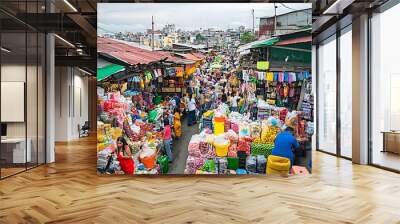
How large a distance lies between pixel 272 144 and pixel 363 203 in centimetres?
220

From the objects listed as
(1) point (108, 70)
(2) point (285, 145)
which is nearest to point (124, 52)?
(1) point (108, 70)

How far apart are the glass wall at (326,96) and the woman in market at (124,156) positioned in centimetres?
615

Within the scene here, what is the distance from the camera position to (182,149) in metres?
7.07

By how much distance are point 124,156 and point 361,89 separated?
210 inches

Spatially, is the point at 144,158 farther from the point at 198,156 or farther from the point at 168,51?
the point at 168,51

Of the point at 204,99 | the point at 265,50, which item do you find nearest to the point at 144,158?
the point at 204,99

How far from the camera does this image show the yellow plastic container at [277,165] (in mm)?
6934

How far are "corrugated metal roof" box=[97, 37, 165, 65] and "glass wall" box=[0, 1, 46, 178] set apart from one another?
166 cm

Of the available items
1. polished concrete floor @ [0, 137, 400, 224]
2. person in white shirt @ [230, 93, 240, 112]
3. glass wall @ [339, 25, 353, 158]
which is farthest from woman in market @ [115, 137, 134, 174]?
glass wall @ [339, 25, 353, 158]

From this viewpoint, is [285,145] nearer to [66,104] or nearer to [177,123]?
[177,123]

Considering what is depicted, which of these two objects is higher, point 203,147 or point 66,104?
point 66,104

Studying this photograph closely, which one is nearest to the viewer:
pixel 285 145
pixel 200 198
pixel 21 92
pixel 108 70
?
pixel 200 198

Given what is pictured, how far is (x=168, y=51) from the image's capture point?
23.3 feet

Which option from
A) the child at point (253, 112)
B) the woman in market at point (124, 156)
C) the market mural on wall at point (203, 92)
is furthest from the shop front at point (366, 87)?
the woman in market at point (124, 156)
